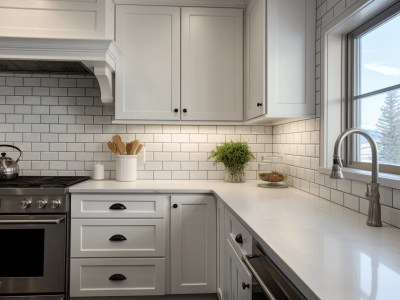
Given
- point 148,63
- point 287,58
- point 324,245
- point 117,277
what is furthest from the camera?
point 148,63

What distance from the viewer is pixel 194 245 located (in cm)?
222

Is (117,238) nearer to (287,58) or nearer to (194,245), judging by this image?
(194,245)

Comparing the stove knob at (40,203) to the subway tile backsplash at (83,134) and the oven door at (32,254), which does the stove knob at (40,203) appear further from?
the subway tile backsplash at (83,134)

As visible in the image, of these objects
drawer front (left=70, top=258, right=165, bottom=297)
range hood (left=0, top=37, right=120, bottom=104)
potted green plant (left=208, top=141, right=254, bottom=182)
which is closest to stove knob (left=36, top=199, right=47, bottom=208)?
drawer front (left=70, top=258, right=165, bottom=297)

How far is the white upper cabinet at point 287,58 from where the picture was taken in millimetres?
1975

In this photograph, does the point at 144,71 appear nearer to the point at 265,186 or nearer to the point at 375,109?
the point at 265,186

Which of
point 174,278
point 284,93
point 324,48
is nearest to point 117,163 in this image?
point 174,278

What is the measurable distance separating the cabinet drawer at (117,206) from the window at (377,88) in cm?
128

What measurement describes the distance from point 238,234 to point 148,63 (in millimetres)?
1561

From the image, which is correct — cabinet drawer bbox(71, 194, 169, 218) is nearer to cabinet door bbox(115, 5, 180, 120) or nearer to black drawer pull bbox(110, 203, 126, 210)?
A: black drawer pull bbox(110, 203, 126, 210)

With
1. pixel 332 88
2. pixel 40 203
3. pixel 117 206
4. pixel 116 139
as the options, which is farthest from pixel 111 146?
pixel 332 88

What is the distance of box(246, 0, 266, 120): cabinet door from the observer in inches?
79.4

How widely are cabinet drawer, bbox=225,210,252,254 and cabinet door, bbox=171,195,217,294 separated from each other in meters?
0.39

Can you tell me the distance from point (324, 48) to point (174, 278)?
1801mm
